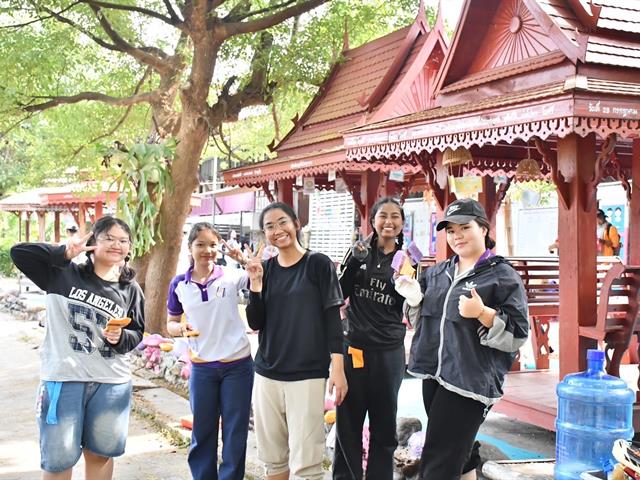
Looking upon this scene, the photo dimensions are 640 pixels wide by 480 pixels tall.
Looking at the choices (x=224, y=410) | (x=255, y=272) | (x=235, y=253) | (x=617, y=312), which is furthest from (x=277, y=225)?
(x=617, y=312)

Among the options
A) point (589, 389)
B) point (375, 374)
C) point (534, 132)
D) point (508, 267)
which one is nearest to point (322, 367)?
point (375, 374)

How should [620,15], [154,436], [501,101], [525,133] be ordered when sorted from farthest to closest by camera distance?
[154,436] → [620,15] → [501,101] → [525,133]

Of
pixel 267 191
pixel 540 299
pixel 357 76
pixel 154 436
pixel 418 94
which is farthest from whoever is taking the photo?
pixel 267 191

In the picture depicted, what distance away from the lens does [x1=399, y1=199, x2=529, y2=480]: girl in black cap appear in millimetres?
3180

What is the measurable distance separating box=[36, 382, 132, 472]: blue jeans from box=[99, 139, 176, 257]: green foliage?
19.8ft

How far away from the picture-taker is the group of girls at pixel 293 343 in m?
3.27

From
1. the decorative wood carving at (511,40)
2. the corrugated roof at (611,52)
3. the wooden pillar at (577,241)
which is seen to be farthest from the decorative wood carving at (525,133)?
the decorative wood carving at (511,40)

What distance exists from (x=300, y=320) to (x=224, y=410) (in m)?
0.85

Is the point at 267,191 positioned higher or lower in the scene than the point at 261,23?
lower

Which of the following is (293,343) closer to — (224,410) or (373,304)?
(373,304)

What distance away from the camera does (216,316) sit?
4023mm

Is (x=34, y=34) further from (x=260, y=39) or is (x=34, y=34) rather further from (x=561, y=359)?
(x=561, y=359)

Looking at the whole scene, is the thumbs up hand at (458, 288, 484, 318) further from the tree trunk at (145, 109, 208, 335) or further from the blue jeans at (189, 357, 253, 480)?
the tree trunk at (145, 109, 208, 335)

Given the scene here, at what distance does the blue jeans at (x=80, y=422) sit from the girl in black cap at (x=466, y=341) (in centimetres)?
165
